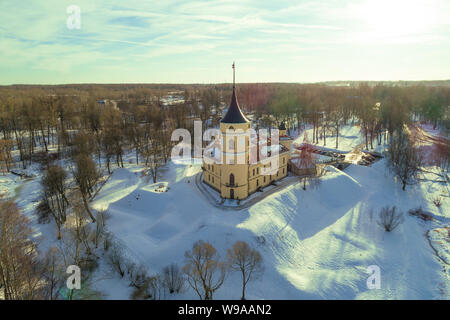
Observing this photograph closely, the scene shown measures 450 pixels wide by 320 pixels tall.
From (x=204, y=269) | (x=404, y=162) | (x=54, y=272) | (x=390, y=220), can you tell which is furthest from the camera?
(x=404, y=162)

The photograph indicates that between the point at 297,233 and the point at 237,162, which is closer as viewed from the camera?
the point at 297,233

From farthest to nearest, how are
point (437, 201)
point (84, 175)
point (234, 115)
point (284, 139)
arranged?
point (284, 139) → point (437, 201) → point (234, 115) → point (84, 175)

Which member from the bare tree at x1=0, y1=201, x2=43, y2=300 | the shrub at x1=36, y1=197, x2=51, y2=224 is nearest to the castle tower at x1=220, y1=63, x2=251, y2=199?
the shrub at x1=36, y1=197, x2=51, y2=224
